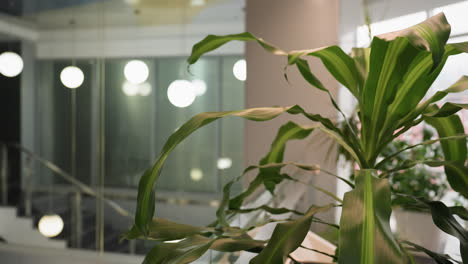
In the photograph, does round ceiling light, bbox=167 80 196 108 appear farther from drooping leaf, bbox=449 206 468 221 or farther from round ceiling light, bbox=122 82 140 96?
drooping leaf, bbox=449 206 468 221

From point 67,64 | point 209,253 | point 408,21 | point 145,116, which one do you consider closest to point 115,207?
point 145,116

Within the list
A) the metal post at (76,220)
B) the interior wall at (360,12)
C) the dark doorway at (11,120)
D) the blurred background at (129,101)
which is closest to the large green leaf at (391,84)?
the blurred background at (129,101)

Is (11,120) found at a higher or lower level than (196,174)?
higher

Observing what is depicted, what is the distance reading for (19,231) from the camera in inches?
79.5

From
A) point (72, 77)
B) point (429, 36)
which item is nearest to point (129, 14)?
point (72, 77)

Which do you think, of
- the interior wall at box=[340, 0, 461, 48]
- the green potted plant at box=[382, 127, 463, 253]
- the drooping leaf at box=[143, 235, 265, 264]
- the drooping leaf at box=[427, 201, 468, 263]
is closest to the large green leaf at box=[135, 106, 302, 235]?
the drooping leaf at box=[143, 235, 265, 264]

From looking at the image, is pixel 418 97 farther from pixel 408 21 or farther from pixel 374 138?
pixel 408 21

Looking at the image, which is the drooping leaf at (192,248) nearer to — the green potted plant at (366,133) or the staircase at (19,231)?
the green potted plant at (366,133)

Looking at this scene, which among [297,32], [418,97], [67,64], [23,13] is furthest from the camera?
[297,32]

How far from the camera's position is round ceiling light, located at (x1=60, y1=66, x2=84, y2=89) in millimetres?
2219

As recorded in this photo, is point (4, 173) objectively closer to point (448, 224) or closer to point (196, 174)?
point (196, 174)

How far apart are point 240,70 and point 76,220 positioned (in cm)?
187

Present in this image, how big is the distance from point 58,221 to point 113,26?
1.19 meters

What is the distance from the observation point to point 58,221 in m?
2.30
